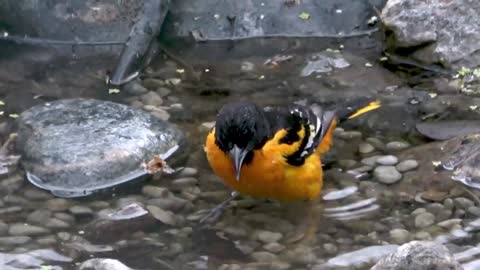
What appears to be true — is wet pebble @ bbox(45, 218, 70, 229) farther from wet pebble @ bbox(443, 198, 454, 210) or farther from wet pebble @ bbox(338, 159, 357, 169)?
wet pebble @ bbox(443, 198, 454, 210)

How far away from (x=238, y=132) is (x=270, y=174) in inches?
13.1

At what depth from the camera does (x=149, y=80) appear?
681cm

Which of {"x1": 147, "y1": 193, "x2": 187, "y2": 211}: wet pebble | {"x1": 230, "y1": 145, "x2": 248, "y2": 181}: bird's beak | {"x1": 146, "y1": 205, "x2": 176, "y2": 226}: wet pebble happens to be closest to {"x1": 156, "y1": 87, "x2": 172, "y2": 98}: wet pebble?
{"x1": 147, "y1": 193, "x2": 187, "y2": 211}: wet pebble

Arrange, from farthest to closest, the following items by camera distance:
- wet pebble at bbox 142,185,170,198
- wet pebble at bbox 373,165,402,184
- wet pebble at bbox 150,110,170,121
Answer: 1. wet pebble at bbox 150,110,170,121
2. wet pebble at bbox 373,165,402,184
3. wet pebble at bbox 142,185,170,198

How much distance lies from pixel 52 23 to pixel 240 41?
1.36 m

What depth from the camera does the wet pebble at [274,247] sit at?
4.99m

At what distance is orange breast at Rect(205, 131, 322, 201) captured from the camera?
509cm

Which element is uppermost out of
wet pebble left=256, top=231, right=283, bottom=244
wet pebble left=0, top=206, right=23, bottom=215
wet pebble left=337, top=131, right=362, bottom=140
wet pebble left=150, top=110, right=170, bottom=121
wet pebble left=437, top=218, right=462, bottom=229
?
wet pebble left=150, top=110, right=170, bottom=121

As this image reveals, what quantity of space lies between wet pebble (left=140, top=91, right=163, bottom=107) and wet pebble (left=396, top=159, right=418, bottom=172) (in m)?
1.63

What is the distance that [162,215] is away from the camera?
5.27 meters

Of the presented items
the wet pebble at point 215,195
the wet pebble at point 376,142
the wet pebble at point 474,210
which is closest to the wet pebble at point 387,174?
the wet pebble at point 376,142

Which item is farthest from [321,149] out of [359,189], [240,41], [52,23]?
[52,23]

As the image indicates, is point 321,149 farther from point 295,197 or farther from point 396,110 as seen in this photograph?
point 396,110

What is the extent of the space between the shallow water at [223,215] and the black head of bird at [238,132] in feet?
1.42
